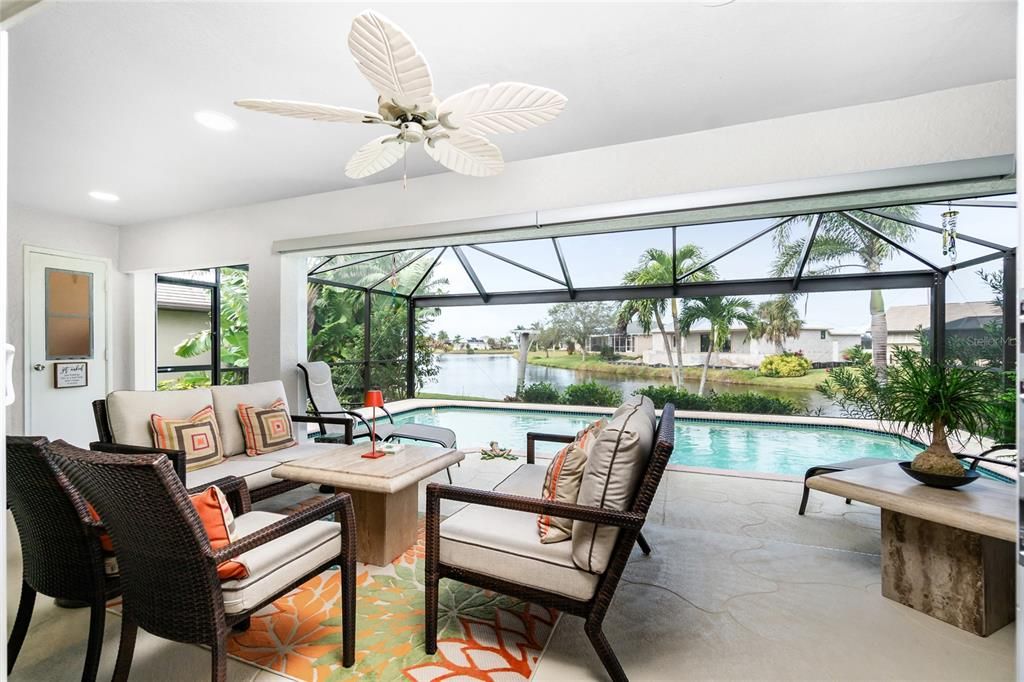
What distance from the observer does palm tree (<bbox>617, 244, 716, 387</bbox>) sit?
664 cm

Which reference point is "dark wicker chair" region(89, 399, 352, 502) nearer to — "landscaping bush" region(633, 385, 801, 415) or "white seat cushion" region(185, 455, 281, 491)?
"white seat cushion" region(185, 455, 281, 491)

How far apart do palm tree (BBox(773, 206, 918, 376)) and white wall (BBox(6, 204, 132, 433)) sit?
7.90 m

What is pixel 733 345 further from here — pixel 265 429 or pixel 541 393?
pixel 265 429

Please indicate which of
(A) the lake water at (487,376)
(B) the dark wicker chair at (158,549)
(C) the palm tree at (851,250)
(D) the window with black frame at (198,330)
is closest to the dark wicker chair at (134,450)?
(B) the dark wicker chair at (158,549)

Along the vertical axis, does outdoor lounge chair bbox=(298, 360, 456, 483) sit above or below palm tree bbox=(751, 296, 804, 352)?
below

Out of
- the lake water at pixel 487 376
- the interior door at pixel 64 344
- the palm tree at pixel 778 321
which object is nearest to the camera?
the interior door at pixel 64 344

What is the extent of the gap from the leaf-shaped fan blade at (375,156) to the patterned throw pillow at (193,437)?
1891 mm

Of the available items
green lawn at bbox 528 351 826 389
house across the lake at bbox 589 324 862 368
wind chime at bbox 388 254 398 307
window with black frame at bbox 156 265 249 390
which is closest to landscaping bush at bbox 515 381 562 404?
green lawn at bbox 528 351 826 389

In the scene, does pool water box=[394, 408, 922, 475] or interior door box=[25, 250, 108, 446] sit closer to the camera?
interior door box=[25, 250, 108, 446]

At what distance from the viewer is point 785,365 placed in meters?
6.91

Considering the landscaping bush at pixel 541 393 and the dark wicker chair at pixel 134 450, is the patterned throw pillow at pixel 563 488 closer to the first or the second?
the dark wicker chair at pixel 134 450

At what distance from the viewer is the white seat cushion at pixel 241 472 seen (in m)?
2.74

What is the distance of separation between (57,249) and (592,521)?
5.99 m

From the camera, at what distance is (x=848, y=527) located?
Result: 3152mm
